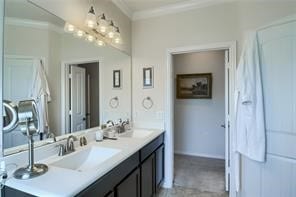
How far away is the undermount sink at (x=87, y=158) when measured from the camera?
5.33 feet

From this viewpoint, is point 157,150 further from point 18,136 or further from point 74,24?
point 74,24

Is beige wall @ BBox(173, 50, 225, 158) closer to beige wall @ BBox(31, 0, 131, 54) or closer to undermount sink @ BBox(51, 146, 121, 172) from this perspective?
beige wall @ BBox(31, 0, 131, 54)

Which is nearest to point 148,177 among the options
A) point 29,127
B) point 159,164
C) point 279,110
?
point 159,164

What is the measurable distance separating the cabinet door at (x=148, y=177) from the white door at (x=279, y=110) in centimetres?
117

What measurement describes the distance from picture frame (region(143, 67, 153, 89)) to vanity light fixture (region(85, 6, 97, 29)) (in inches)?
43.4

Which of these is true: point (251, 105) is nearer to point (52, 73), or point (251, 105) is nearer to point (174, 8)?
point (174, 8)

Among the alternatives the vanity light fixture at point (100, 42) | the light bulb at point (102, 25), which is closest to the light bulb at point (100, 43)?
the vanity light fixture at point (100, 42)

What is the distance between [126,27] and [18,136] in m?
2.19

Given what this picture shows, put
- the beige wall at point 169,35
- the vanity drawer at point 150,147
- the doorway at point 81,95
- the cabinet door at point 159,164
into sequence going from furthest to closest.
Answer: the cabinet door at point 159,164
the beige wall at point 169,35
the vanity drawer at point 150,147
the doorway at point 81,95

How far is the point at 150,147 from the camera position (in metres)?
2.35

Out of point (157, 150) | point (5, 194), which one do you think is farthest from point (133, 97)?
point (5, 194)

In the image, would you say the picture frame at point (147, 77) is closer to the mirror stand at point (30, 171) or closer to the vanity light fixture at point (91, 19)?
the vanity light fixture at point (91, 19)

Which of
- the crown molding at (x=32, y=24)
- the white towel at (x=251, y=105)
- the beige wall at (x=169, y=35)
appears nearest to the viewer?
the crown molding at (x=32, y=24)

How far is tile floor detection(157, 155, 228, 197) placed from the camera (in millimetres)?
2686
